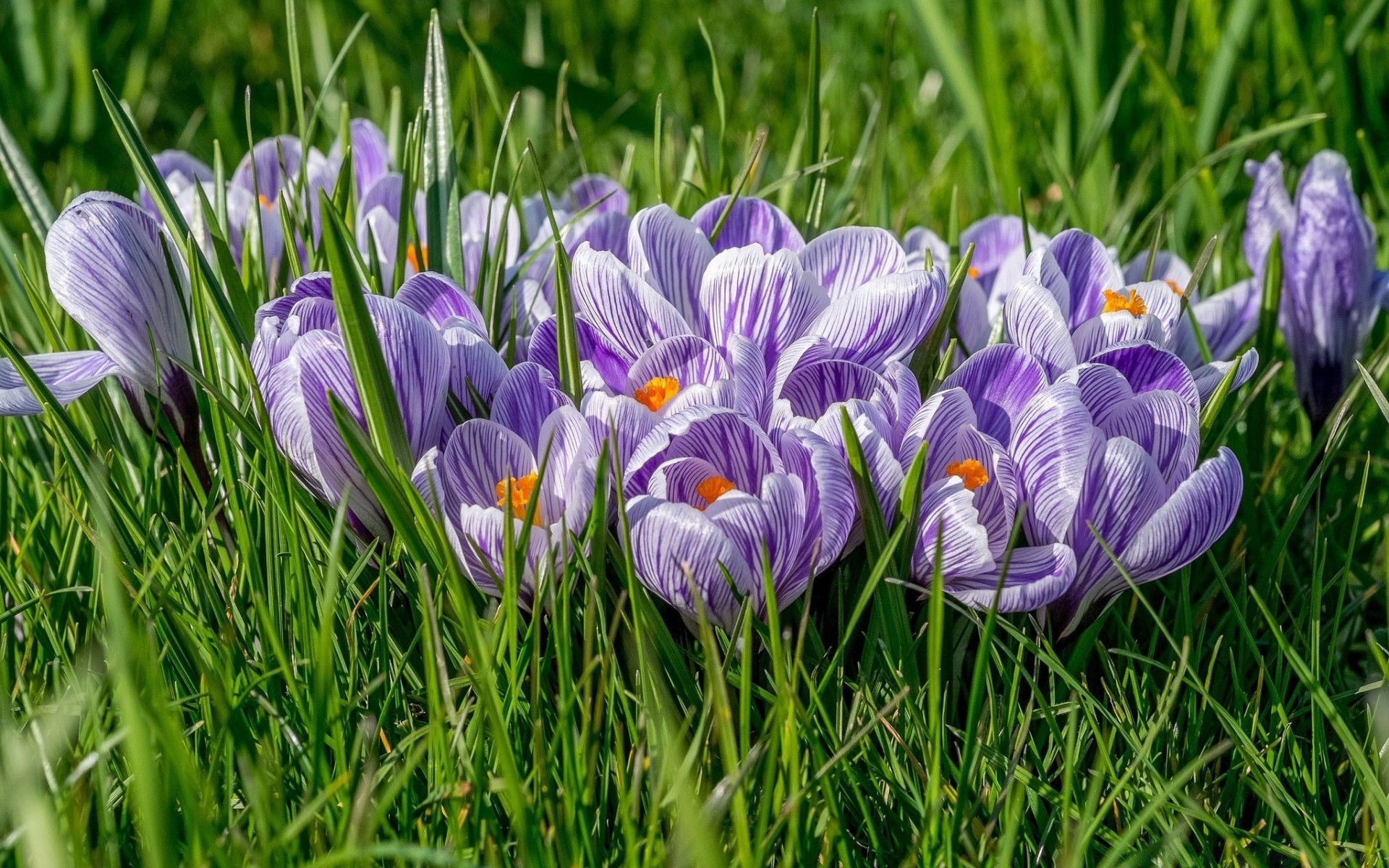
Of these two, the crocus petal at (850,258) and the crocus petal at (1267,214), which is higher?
the crocus petal at (850,258)

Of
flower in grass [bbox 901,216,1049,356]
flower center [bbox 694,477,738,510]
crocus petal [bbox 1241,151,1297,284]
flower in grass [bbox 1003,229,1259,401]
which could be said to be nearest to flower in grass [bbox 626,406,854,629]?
flower center [bbox 694,477,738,510]

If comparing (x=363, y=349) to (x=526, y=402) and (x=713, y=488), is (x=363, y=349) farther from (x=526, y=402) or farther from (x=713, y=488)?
(x=713, y=488)

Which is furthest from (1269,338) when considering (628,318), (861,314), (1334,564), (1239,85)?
(1239,85)

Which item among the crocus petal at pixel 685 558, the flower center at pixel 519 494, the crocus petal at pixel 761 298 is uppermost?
the crocus petal at pixel 761 298

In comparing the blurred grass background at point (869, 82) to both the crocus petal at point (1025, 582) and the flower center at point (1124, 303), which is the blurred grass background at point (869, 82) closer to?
the flower center at point (1124, 303)

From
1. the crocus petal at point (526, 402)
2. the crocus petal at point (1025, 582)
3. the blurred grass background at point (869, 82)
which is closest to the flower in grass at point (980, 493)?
the crocus petal at point (1025, 582)

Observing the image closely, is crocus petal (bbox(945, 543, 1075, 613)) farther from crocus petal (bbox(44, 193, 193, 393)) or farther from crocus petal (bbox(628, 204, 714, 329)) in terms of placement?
crocus petal (bbox(44, 193, 193, 393))

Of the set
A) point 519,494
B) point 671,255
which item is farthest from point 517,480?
point 671,255

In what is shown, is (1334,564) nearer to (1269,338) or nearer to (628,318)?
(1269,338)
